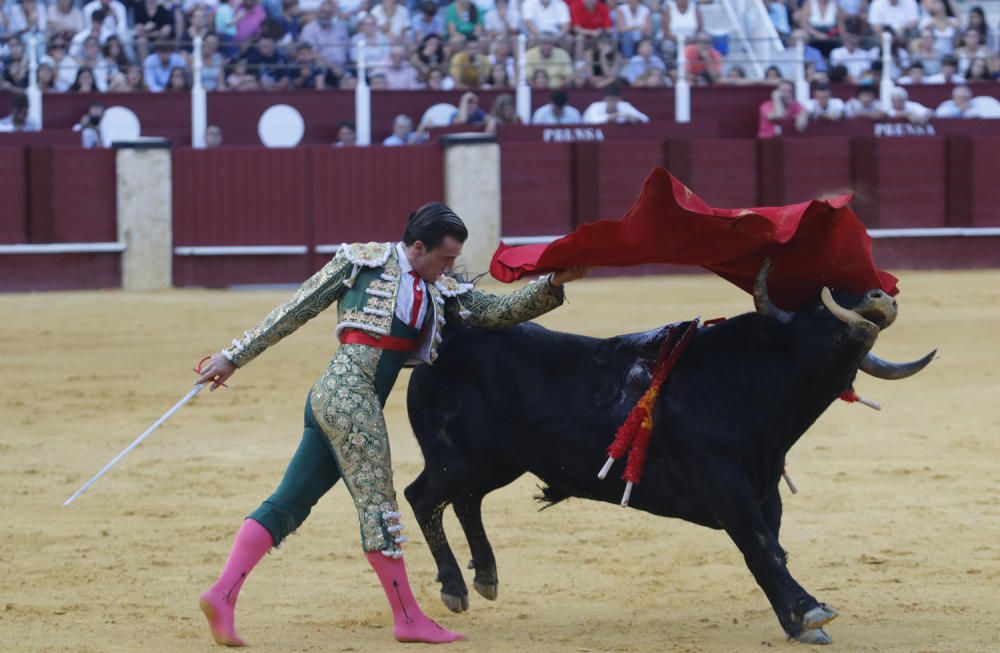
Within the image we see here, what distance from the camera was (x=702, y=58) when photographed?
14219 millimetres

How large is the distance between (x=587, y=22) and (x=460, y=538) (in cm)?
893

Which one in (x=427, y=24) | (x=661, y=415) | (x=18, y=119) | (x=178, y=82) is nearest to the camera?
(x=661, y=415)

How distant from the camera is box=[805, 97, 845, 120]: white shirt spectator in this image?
14000 millimetres

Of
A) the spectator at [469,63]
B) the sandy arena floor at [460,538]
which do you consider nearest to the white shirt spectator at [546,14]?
the spectator at [469,63]

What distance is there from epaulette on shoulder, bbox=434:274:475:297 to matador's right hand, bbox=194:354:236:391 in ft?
1.88

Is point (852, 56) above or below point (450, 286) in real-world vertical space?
above

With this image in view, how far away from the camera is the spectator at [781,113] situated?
45.8ft

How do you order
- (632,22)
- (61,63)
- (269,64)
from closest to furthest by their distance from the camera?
(61,63), (269,64), (632,22)

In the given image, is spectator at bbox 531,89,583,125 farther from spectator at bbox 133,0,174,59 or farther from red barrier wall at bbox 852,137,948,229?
spectator at bbox 133,0,174,59

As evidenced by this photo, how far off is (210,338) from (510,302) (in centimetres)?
615

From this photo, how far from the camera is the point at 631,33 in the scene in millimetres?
13898

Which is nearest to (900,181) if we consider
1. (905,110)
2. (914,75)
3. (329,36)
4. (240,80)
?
(905,110)

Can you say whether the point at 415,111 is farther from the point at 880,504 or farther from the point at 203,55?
the point at 880,504

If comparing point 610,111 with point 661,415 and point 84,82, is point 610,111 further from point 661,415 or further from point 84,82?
point 661,415
